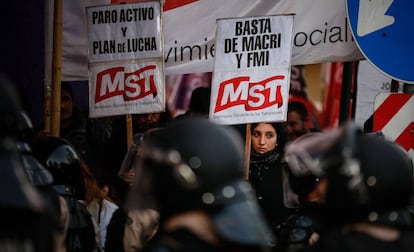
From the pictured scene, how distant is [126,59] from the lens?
863 cm

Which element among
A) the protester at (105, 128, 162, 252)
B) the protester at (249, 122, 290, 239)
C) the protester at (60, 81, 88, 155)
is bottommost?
the protester at (105, 128, 162, 252)

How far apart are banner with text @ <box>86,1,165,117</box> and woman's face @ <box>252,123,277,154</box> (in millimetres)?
813

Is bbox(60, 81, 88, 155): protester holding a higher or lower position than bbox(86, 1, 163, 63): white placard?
lower

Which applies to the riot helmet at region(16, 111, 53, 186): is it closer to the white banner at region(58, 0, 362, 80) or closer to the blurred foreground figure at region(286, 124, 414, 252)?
the blurred foreground figure at region(286, 124, 414, 252)

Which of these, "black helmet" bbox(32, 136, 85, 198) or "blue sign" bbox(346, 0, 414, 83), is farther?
"blue sign" bbox(346, 0, 414, 83)

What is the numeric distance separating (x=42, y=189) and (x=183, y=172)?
1256 millimetres

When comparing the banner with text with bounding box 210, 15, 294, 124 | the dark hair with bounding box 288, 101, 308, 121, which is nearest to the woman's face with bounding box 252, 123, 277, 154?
the banner with text with bounding box 210, 15, 294, 124

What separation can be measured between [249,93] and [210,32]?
0.87 m

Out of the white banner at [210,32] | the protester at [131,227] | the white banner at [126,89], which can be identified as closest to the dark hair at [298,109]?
the white banner at [210,32]

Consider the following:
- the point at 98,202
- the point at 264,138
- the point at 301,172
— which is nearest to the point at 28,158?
the point at 301,172

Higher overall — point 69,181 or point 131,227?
point 69,181

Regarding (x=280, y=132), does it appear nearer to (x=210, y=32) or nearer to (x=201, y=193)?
(x=210, y=32)

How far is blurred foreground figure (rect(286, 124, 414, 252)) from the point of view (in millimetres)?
4566

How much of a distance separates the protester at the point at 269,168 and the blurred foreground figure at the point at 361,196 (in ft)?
10.9
